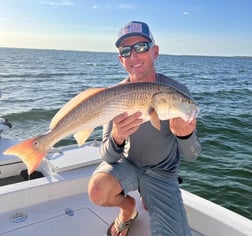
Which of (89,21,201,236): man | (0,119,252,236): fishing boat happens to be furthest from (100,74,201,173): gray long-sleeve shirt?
(0,119,252,236): fishing boat

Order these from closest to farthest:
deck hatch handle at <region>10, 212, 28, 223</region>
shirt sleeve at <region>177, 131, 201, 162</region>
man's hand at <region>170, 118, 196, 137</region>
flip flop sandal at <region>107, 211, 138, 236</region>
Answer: man's hand at <region>170, 118, 196, 137</region> < shirt sleeve at <region>177, 131, 201, 162</region> < flip flop sandal at <region>107, 211, 138, 236</region> < deck hatch handle at <region>10, 212, 28, 223</region>

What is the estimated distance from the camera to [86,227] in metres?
3.45

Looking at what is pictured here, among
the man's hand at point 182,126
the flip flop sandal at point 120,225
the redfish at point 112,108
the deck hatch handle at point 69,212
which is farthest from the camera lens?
the deck hatch handle at point 69,212

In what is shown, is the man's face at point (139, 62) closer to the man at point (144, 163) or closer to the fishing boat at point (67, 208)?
the man at point (144, 163)

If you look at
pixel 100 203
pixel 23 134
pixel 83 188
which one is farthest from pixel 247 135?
pixel 100 203

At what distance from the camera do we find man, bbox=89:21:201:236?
9.84 feet

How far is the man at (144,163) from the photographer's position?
9.84 feet

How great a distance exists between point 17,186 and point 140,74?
5.95 ft

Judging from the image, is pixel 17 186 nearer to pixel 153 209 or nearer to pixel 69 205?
pixel 69 205

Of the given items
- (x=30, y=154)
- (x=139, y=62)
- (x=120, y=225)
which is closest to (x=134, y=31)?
(x=139, y=62)

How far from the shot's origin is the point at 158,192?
3.11 meters

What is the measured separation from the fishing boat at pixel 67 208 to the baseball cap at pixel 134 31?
67.2 inches

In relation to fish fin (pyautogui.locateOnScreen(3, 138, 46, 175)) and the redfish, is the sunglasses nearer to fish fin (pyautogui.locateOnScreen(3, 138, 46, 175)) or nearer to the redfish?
the redfish

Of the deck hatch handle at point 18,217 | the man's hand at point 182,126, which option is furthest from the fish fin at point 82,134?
the deck hatch handle at point 18,217
